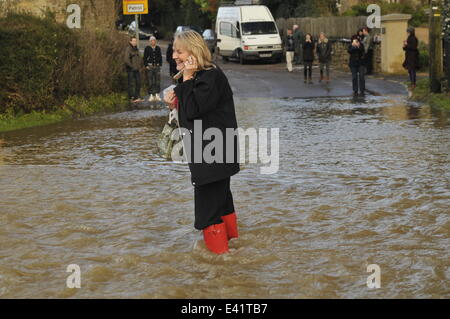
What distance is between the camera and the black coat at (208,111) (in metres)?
6.67

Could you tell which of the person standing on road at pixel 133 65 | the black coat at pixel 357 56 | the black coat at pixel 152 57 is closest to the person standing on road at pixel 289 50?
Result: the black coat at pixel 357 56

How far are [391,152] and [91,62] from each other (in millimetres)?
10883

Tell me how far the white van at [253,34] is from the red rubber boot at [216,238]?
109 ft

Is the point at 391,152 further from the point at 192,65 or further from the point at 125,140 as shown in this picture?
the point at 192,65

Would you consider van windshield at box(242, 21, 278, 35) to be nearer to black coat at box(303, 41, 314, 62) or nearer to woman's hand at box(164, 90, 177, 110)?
black coat at box(303, 41, 314, 62)

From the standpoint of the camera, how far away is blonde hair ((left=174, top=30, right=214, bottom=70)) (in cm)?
676

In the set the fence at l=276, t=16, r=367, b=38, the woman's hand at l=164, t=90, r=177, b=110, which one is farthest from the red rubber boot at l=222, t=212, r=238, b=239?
the fence at l=276, t=16, r=367, b=38

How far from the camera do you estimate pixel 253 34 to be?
40156mm

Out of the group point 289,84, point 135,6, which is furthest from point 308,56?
point 135,6

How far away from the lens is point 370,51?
3177 centimetres

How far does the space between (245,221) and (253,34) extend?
32.3 m

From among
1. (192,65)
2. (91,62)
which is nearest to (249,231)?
(192,65)

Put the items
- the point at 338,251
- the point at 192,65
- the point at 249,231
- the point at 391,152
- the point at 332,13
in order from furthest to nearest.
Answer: the point at 332,13 < the point at 391,152 < the point at 249,231 < the point at 338,251 < the point at 192,65

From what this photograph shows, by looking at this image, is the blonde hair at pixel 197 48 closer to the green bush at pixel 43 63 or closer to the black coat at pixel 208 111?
the black coat at pixel 208 111
